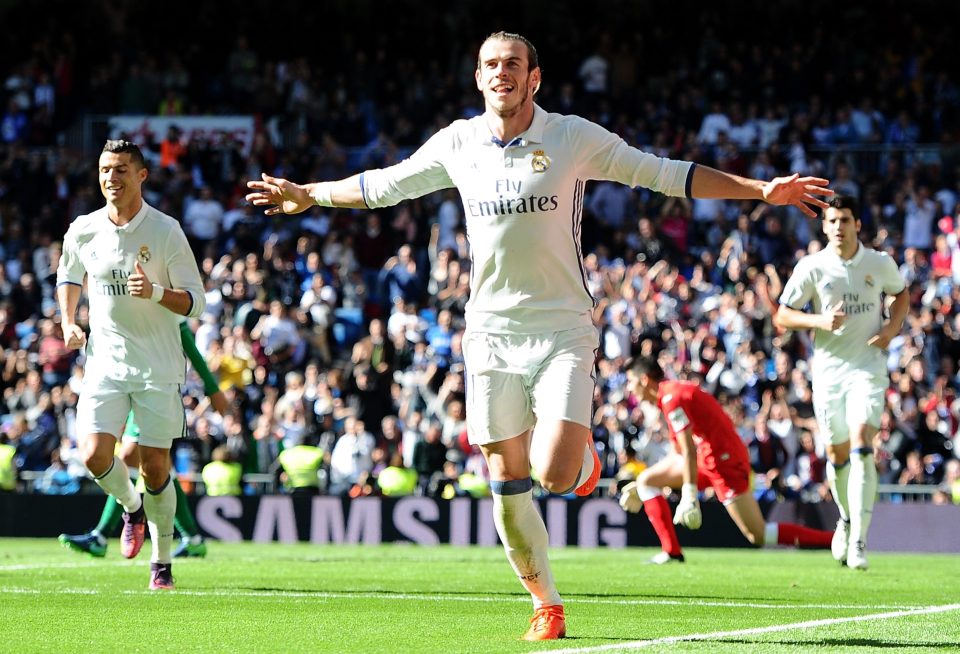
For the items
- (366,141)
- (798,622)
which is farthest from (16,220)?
(798,622)

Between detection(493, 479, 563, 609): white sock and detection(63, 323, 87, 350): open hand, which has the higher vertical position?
detection(63, 323, 87, 350): open hand

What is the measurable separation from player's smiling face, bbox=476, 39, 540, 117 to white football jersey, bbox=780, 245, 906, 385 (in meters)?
6.05

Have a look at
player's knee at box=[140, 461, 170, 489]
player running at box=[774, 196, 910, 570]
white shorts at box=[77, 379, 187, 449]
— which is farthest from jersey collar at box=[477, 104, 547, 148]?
player running at box=[774, 196, 910, 570]

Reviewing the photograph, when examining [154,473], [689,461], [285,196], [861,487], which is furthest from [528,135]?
[689,461]

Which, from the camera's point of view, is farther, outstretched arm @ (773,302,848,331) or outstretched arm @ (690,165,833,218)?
outstretched arm @ (773,302,848,331)

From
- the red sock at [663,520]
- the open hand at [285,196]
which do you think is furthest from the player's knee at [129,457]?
the open hand at [285,196]

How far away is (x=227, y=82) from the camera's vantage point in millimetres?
31078

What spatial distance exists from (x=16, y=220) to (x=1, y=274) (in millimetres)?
1668

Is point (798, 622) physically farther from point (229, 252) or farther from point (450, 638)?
point (229, 252)

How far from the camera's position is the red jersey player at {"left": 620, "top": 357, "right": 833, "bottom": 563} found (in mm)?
13555

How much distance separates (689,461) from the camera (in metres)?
13.4

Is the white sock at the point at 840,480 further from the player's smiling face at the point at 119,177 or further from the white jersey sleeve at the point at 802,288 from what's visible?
the player's smiling face at the point at 119,177

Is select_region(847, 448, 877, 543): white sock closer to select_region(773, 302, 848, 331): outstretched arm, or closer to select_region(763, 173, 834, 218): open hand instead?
select_region(773, 302, 848, 331): outstretched arm

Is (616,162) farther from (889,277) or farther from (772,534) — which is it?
(772,534)
